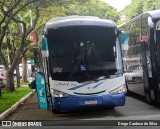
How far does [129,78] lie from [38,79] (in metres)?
5.37

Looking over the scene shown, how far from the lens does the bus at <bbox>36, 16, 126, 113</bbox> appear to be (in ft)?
44.0

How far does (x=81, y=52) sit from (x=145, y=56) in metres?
3.05

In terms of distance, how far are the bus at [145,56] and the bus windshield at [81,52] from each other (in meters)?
0.70

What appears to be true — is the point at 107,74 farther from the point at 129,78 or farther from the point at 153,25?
the point at 129,78

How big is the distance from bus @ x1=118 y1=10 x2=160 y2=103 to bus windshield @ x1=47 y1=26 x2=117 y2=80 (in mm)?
698

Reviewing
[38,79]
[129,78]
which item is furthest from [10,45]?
[38,79]

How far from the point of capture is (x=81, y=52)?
13.8 m

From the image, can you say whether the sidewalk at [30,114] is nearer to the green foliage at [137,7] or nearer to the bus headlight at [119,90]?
the bus headlight at [119,90]

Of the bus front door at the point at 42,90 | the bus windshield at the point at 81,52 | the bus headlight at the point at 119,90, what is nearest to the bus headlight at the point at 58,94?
the bus windshield at the point at 81,52

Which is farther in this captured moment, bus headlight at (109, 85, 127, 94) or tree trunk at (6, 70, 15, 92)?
tree trunk at (6, 70, 15, 92)

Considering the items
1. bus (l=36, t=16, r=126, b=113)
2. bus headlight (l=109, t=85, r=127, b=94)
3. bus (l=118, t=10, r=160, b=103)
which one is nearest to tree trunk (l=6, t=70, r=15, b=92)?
bus (l=118, t=10, r=160, b=103)

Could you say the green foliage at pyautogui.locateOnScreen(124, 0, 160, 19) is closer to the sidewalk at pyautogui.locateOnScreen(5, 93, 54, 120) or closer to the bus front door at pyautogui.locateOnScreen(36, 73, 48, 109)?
the sidewalk at pyautogui.locateOnScreen(5, 93, 54, 120)

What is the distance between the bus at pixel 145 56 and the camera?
14617 millimetres

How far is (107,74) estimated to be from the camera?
538 inches
